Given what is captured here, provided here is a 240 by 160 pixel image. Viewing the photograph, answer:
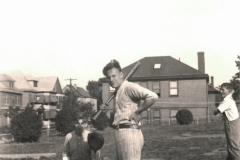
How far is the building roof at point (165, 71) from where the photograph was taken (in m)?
39.2

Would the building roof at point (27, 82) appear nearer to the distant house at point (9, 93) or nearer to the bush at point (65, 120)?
the distant house at point (9, 93)

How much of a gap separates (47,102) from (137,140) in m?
65.8

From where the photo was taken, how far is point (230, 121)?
7.57 m

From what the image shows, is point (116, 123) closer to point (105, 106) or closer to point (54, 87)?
point (105, 106)

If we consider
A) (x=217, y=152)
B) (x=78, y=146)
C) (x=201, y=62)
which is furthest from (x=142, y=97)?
(x=201, y=62)

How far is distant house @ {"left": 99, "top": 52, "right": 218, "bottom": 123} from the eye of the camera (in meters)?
38.4

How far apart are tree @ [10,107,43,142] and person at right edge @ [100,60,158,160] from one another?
16797 mm

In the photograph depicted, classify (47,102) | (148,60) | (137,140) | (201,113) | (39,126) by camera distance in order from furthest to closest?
1. (47,102)
2. (148,60)
3. (201,113)
4. (39,126)
5. (137,140)

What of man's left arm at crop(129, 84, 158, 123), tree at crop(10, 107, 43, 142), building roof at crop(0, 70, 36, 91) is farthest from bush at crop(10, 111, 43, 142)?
building roof at crop(0, 70, 36, 91)

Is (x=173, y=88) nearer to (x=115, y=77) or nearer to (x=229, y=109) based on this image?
(x=229, y=109)

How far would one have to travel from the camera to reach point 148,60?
1692 inches

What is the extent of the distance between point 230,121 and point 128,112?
3.75 metres

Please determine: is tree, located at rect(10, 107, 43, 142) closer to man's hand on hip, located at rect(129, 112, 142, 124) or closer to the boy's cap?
the boy's cap

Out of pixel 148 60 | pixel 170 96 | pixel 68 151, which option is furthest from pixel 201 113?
pixel 68 151
